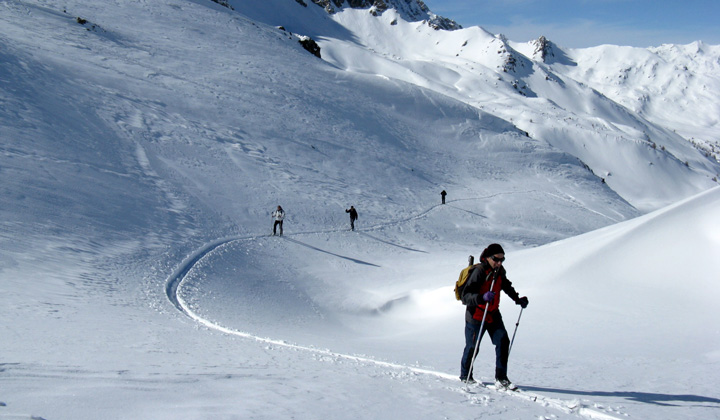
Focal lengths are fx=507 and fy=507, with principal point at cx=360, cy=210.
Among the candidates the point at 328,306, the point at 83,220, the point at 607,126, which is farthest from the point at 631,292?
the point at 607,126

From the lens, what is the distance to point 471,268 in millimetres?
6188

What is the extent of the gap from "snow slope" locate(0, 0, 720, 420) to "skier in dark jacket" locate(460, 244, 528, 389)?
47 cm

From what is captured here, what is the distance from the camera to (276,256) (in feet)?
66.3

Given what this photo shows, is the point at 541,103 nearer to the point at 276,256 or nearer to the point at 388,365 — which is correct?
the point at 276,256

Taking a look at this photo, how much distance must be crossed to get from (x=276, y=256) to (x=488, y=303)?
14941 millimetres

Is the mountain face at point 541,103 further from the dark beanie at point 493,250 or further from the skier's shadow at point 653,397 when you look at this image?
the dark beanie at point 493,250

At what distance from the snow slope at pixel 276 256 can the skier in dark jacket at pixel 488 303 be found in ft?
1.53

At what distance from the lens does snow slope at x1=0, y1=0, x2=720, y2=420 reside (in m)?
5.55

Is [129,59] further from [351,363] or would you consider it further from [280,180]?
[351,363]

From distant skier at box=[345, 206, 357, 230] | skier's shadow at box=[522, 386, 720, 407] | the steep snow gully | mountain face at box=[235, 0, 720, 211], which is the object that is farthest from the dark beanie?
mountain face at box=[235, 0, 720, 211]

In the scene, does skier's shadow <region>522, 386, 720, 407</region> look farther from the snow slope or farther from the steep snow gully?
the steep snow gully

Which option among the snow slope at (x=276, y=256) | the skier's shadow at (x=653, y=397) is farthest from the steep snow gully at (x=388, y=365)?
the skier's shadow at (x=653, y=397)

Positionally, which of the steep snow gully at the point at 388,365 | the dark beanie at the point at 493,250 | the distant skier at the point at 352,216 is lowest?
the steep snow gully at the point at 388,365

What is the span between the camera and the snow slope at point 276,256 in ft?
18.2
